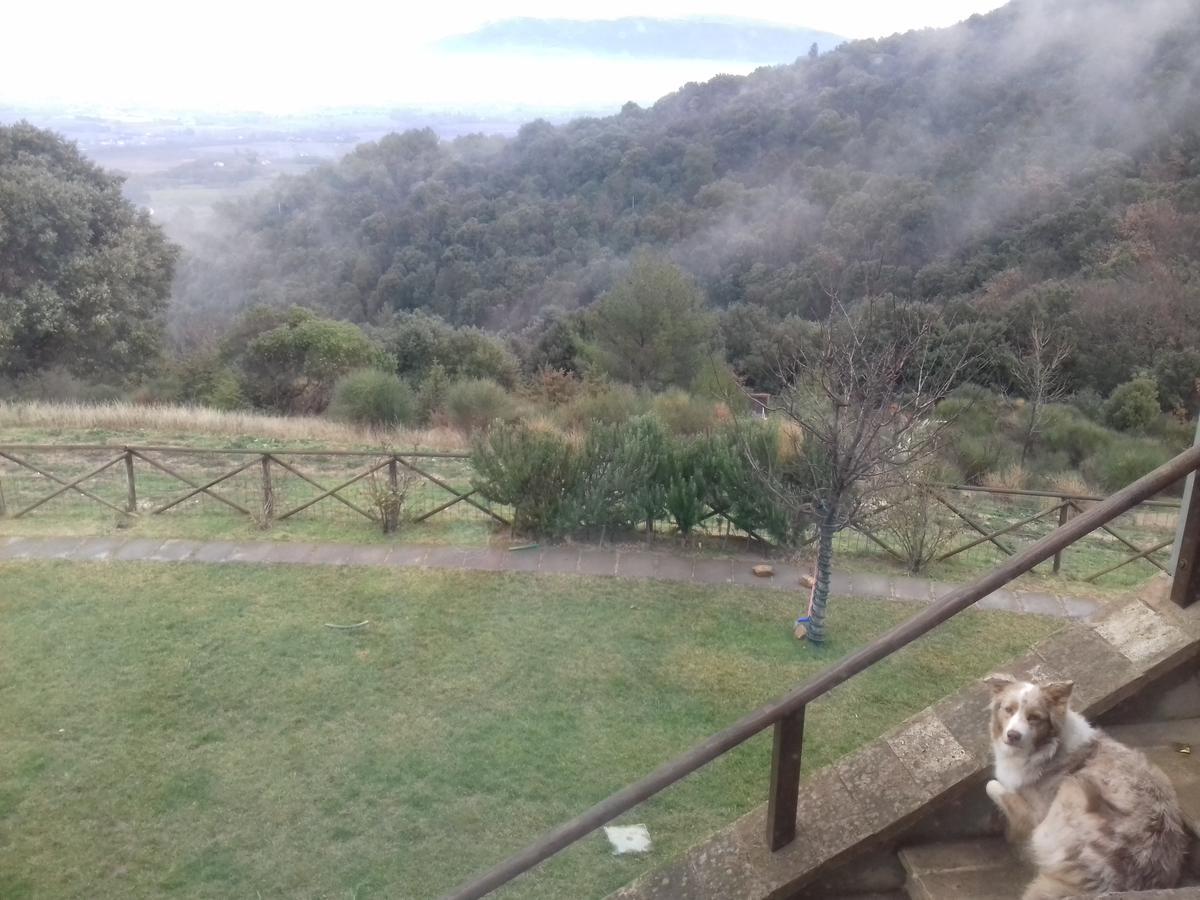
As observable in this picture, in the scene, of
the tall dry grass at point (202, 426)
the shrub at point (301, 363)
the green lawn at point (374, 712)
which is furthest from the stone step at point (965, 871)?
the shrub at point (301, 363)

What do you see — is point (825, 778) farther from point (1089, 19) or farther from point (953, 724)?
point (1089, 19)

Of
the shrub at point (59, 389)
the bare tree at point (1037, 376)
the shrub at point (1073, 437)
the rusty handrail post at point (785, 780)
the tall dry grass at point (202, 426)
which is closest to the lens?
the rusty handrail post at point (785, 780)

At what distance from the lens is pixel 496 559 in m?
8.59

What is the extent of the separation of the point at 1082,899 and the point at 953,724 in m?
0.96

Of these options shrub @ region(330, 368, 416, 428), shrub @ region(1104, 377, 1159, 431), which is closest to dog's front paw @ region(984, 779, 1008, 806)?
shrub @ region(330, 368, 416, 428)

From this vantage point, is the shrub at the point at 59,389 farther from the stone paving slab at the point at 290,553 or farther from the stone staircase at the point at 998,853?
the stone staircase at the point at 998,853

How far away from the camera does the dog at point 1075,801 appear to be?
2156 millimetres

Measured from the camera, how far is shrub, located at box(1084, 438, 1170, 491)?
13922 millimetres

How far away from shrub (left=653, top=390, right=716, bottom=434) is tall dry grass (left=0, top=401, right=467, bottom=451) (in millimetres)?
3351

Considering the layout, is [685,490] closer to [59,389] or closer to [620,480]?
[620,480]

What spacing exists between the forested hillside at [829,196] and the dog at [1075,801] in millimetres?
22843

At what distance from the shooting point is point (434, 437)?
49.0 feet

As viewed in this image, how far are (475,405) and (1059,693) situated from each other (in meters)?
14.7

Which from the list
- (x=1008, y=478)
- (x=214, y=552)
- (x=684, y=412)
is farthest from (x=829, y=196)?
(x=214, y=552)
